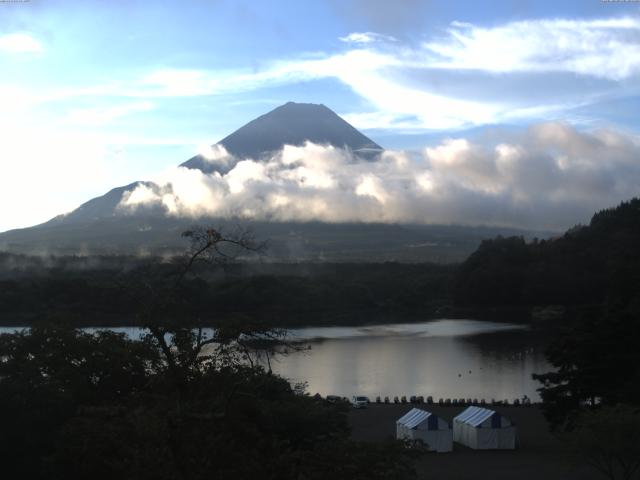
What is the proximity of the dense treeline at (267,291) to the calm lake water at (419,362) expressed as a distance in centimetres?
317

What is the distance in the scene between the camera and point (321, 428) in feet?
25.3

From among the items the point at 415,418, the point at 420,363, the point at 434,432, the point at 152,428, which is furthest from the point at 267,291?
the point at 152,428

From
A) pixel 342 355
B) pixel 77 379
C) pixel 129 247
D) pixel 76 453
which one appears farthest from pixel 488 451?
pixel 129 247

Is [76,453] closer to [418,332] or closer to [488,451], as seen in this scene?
[488,451]

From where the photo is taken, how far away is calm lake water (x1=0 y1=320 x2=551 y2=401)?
57.8 ft

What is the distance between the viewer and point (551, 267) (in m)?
43.2

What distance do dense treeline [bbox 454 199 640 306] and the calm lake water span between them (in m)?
11.8

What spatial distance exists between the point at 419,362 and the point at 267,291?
16.3 m

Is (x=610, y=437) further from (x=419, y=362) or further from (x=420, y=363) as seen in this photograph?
(x=419, y=362)

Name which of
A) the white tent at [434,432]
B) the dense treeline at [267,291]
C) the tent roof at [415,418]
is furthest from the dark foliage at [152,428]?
the dense treeline at [267,291]

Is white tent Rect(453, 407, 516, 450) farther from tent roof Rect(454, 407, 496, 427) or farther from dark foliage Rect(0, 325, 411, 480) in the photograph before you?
dark foliage Rect(0, 325, 411, 480)

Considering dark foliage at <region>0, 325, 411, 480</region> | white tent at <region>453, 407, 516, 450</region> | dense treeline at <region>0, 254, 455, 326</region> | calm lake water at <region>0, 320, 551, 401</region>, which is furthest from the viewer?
dense treeline at <region>0, 254, 455, 326</region>

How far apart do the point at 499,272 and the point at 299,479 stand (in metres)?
40.8

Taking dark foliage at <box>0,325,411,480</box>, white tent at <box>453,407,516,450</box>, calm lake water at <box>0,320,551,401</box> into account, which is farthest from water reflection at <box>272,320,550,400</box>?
dark foliage at <box>0,325,411,480</box>
